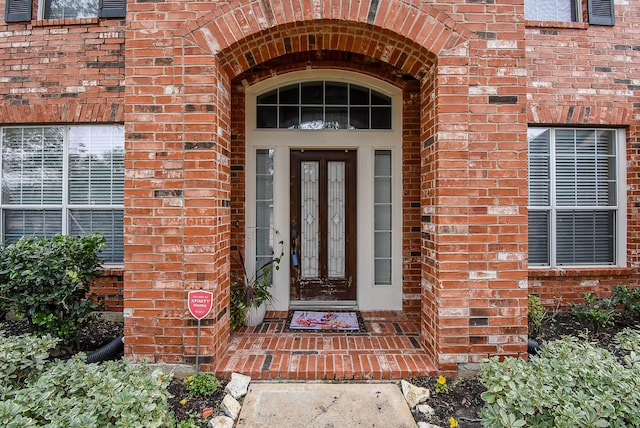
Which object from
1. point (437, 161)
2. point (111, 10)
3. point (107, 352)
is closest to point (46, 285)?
point (107, 352)

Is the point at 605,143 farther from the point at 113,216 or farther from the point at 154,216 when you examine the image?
the point at 113,216

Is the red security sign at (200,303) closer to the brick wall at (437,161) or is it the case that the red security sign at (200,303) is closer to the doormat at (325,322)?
the brick wall at (437,161)

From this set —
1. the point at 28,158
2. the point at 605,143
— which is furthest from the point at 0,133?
the point at 605,143

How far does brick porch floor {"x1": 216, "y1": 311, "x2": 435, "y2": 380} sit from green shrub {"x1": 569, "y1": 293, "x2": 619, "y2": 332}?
188 centimetres

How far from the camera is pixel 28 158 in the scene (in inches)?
169

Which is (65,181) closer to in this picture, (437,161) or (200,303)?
(200,303)

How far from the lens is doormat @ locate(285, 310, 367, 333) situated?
143 inches

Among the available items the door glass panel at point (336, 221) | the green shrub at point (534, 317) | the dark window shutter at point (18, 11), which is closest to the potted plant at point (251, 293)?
the door glass panel at point (336, 221)

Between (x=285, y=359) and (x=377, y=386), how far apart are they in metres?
0.82

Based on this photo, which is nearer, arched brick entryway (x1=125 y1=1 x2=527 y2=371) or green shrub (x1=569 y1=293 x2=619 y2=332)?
arched brick entryway (x1=125 y1=1 x2=527 y2=371)

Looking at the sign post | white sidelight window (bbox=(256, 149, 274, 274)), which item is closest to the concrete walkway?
the sign post

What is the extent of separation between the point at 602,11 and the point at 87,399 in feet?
21.5

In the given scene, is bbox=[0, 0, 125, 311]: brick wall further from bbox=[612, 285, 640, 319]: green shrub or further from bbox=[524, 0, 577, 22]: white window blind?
bbox=[612, 285, 640, 319]: green shrub

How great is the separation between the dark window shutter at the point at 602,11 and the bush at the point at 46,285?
651 centimetres
